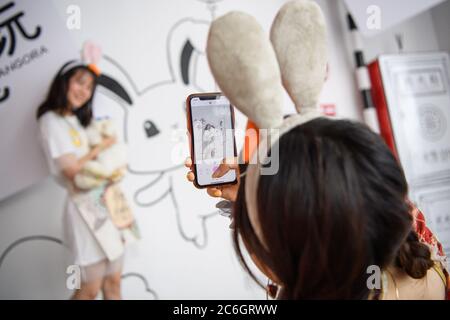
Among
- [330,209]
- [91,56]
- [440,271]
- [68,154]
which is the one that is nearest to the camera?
[330,209]

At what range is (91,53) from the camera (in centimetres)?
131

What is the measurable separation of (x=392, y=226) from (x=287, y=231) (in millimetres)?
122

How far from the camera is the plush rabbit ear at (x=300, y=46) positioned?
1.42 feet

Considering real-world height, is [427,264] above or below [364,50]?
below

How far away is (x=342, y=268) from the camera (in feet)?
1.22

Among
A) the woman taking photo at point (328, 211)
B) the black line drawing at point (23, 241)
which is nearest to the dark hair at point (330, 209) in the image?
the woman taking photo at point (328, 211)

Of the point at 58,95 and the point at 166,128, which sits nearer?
the point at 58,95

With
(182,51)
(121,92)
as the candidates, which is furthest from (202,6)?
(121,92)

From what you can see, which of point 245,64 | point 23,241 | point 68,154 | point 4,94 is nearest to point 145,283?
point 23,241

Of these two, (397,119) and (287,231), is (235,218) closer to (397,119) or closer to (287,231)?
(287,231)

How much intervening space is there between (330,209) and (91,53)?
48.2 inches

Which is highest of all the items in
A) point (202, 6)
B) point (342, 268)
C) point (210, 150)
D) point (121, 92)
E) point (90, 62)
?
point (202, 6)

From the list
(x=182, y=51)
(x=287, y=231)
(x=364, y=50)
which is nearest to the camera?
(x=287, y=231)

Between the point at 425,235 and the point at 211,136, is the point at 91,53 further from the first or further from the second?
the point at 425,235
